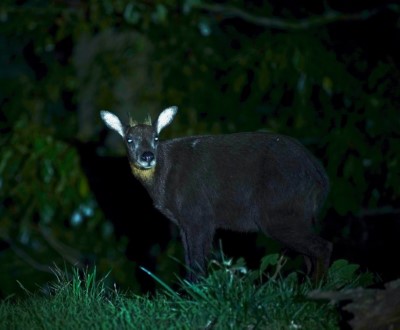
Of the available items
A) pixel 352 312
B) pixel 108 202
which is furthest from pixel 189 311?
pixel 108 202

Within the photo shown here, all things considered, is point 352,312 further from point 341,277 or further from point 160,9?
point 160,9

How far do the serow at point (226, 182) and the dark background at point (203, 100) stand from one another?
3409mm

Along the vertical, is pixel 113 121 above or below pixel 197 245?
above

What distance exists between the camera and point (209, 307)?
5.47 m

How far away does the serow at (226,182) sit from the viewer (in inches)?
282

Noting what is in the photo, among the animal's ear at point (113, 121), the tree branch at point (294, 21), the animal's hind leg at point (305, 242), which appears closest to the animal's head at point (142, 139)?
the animal's ear at point (113, 121)

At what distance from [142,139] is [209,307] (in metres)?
2.07

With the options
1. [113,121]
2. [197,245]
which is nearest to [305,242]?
[197,245]

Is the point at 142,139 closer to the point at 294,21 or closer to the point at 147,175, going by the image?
the point at 147,175

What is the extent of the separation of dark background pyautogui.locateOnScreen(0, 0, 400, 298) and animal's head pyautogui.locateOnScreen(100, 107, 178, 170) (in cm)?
320

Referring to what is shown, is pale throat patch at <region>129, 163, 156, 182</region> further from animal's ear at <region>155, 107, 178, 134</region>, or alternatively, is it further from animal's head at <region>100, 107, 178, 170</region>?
animal's ear at <region>155, 107, 178, 134</region>

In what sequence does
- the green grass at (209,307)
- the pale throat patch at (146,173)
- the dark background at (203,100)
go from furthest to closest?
the dark background at (203,100)
the pale throat patch at (146,173)
the green grass at (209,307)

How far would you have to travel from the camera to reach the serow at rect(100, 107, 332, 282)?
715 centimetres

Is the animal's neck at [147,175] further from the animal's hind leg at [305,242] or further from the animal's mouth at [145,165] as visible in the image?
the animal's hind leg at [305,242]
